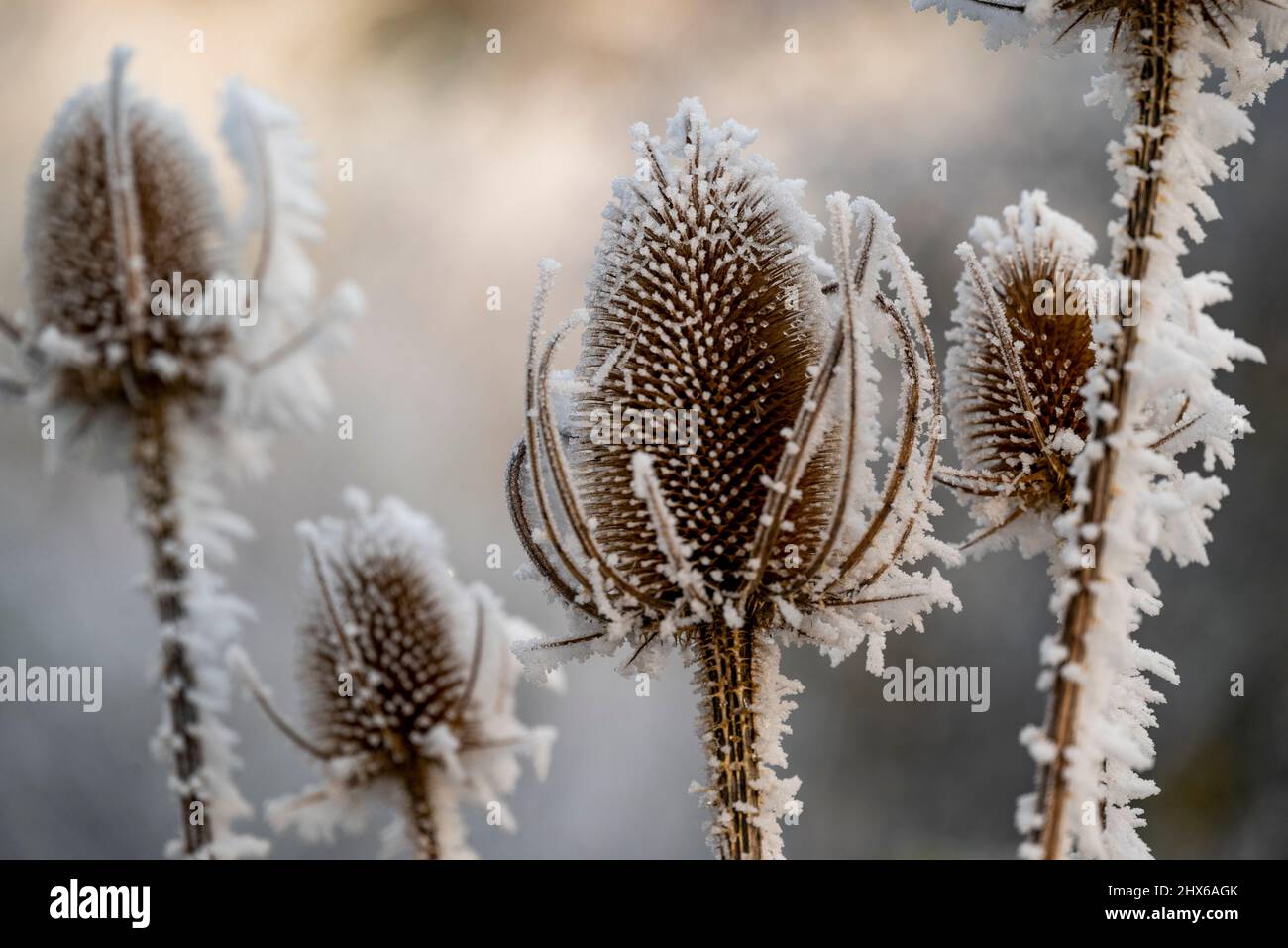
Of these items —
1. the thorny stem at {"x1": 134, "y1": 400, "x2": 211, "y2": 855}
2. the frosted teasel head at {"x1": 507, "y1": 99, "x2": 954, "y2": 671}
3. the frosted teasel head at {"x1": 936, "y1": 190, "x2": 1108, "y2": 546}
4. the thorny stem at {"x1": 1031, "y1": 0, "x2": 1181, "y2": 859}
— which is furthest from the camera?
the frosted teasel head at {"x1": 936, "y1": 190, "x2": 1108, "y2": 546}

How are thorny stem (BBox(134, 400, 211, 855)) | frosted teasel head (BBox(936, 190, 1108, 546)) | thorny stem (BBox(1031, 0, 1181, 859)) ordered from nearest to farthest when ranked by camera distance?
thorny stem (BBox(134, 400, 211, 855)) < thorny stem (BBox(1031, 0, 1181, 859)) < frosted teasel head (BBox(936, 190, 1108, 546))

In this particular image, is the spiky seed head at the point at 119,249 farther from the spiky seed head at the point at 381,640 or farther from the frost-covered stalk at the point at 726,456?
the frost-covered stalk at the point at 726,456

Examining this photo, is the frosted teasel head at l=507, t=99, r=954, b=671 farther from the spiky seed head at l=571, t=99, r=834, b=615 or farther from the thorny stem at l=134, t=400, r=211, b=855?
the thorny stem at l=134, t=400, r=211, b=855

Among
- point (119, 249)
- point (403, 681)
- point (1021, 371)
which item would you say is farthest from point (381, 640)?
point (1021, 371)

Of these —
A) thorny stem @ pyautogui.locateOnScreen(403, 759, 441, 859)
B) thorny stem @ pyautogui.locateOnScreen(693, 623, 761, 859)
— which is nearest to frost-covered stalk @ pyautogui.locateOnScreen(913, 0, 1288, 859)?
thorny stem @ pyautogui.locateOnScreen(693, 623, 761, 859)
